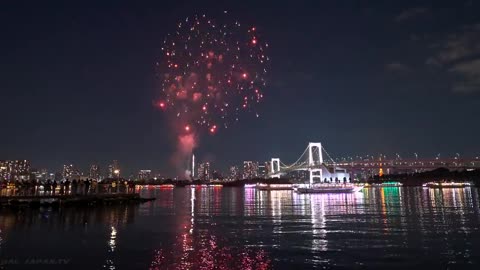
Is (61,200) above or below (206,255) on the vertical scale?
above

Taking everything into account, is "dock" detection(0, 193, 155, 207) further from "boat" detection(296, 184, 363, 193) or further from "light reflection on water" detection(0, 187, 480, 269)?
"boat" detection(296, 184, 363, 193)

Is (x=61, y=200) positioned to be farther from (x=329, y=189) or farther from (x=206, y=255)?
(x=329, y=189)

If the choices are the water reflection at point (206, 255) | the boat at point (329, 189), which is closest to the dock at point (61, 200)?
the water reflection at point (206, 255)

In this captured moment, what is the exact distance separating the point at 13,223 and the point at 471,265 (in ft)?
100

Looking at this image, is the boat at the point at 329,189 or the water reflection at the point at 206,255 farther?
the boat at the point at 329,189

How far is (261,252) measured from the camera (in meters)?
20.2

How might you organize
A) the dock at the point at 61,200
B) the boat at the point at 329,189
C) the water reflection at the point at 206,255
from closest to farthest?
1. the water reflection at the point at 206,255
2. the dock at the point at 61,200
3. the boat at the point at 329,189

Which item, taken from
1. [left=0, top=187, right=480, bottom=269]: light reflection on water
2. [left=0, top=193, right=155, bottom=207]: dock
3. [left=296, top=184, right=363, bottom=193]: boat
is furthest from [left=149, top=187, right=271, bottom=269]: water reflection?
[left=296, top=184, right=363, bottom=193]: boat

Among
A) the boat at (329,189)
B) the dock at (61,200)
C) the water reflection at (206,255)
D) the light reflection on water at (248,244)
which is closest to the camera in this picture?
the water reflection at (206,255)

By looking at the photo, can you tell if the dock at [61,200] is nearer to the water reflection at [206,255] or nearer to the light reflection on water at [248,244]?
the light reflection on water at [248,244]

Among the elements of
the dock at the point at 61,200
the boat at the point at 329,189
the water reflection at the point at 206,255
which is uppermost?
the boat at the point at 329,189

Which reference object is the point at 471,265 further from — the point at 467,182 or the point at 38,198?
the point at 467,182

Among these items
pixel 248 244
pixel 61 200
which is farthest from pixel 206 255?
pixel 61 200

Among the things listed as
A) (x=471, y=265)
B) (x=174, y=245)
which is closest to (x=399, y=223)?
(x=471, y=265)
